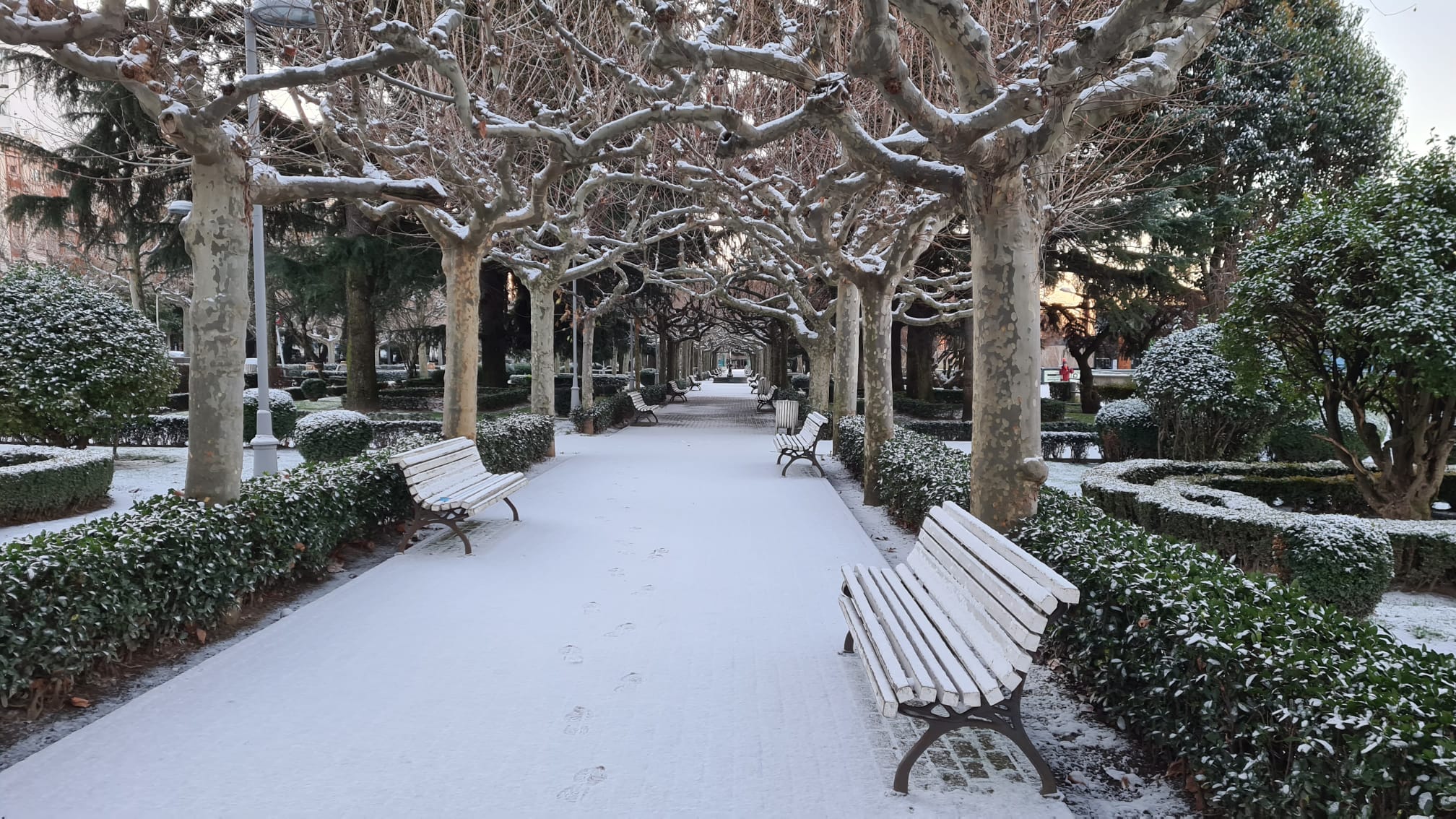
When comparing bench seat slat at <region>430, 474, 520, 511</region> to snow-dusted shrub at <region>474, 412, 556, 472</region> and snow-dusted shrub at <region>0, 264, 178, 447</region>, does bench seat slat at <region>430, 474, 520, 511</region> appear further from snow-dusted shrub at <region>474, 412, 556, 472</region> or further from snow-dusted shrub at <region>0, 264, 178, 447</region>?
snow-dusted shrub at <region>0, 264, 178, 447</region>

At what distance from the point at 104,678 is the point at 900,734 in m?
4.22

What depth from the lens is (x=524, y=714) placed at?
13.8ft

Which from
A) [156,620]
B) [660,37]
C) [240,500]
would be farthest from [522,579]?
[660,37]

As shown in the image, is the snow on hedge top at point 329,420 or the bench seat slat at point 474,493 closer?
the bench seat slat at point 474,493

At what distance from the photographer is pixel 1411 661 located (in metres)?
3.04

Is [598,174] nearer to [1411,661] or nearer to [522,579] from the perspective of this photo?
[522,579]

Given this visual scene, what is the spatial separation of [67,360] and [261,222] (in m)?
5.02

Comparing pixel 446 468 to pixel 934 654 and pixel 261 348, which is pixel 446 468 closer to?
pixel 261 348

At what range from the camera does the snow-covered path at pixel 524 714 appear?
3.41 metres

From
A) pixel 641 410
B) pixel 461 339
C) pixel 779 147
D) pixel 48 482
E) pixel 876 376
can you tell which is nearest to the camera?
pixel 48 482

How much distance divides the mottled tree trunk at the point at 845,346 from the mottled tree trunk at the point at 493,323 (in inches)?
643

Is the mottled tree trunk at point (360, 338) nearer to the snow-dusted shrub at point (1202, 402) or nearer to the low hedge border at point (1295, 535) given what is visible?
the snow-dusted shrub at point (1202, 402)

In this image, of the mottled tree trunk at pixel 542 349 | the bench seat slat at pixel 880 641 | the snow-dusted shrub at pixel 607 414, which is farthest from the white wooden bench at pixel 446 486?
the snow-dusted shrub at pixel 607 414

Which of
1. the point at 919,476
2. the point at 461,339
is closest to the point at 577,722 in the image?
the point at 919,476
